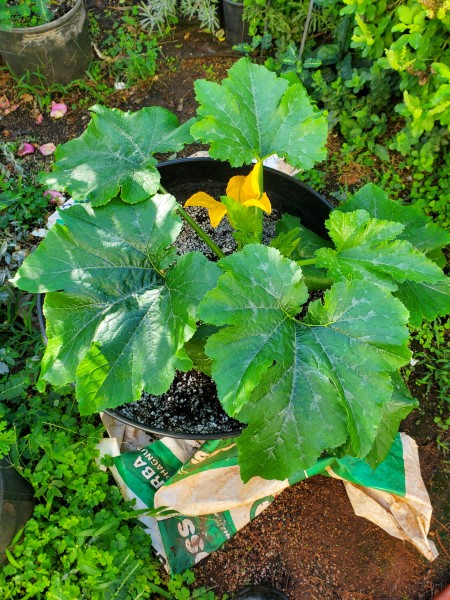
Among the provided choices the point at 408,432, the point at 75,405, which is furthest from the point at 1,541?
the point at 408,432

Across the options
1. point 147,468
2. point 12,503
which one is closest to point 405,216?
point 147,468

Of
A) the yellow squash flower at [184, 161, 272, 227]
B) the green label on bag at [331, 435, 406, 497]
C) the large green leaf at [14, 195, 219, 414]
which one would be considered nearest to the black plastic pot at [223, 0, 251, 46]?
the yellow squash flower at [184, 161, 272, 227]

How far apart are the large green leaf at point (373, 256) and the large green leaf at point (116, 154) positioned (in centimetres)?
65

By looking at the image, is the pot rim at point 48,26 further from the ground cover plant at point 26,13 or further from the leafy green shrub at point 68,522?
the leafy green shrub at point 68,522

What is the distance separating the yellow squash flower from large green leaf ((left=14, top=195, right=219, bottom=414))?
0.27 m

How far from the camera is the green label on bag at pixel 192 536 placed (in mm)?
2473

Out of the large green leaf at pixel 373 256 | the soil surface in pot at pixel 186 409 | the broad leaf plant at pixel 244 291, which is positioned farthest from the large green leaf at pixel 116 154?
the soil surface in pot at pixel 186 409

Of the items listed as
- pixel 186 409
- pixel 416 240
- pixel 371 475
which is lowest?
pixel 371 475

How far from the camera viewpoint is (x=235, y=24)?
3756 mm

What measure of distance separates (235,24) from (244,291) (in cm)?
285

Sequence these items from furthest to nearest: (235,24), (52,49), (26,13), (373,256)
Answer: (235,24) → (52,49) → (26,13) → (373,256)

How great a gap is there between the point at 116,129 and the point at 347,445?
137cm

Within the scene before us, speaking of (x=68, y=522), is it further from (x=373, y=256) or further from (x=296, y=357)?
(x=373, y=256)

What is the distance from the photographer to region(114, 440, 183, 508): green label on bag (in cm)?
Answer: 251
